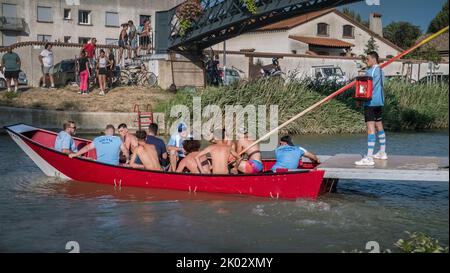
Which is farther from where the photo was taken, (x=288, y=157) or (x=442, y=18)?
(x=442, y=18)

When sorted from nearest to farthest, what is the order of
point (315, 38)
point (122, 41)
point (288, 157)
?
point (288, 157) → point (122, 41) → point (315, 38)

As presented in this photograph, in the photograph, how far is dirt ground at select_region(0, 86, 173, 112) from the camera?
23938mm

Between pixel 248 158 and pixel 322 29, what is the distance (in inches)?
1774

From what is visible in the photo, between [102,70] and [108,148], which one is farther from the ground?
[102,70]

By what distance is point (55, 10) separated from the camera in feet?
176

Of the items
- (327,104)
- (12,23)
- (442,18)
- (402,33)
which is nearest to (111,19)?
(12,23)

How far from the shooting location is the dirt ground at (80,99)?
23938 mm

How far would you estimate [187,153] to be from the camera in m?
13.4

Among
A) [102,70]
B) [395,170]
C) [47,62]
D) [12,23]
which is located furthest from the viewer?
[12,23]

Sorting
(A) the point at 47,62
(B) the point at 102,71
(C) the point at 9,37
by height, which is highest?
(C) the point at 9,37

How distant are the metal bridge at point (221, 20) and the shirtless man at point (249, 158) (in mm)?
11471

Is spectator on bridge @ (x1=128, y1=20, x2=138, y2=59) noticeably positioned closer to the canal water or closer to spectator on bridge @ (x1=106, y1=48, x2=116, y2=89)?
spectator on bridge @ (x1=106, y1=48, x2=116, y2=89)

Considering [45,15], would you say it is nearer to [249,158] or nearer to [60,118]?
[60,118]

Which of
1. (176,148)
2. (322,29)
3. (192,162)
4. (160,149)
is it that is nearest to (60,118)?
(160,149)
